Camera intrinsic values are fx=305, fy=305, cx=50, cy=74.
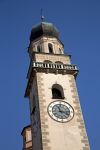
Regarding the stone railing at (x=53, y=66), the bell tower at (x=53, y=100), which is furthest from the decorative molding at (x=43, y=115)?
the stone railing at (x=53, y=66)

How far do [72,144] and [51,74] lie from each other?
298 inches

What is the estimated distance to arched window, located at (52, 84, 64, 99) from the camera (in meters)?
27.9

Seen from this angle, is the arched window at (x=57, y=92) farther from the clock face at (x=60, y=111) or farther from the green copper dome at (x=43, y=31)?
the green copper dome at (x=43, y=31)

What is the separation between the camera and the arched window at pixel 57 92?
27867mm

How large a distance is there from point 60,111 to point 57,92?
8.48ft

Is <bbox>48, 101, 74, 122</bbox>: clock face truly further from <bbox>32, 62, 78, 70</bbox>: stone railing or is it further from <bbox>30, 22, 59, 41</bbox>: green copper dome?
<bbox>30, 22, 59, 41</bbox>: green copper dome

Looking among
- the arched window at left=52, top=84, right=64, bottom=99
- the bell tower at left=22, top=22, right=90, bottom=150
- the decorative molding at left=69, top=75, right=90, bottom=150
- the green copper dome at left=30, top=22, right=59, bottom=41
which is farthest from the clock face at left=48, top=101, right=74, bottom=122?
the green copper dome at left=30, top=22, right=59, bottom=41

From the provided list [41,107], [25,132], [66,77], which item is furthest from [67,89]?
[25,132]

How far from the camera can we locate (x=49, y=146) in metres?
23.7

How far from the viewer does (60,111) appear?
86.6 ft

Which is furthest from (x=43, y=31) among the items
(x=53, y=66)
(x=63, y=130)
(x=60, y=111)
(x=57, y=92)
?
(x=63, y=130)

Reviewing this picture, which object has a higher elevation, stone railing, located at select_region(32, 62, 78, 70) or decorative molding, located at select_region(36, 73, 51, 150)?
stone railing, located at select_region(32, 62, 78, 70)

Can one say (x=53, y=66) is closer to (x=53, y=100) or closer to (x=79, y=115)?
(x=53, y=100)

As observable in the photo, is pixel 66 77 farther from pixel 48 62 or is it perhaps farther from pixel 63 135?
pixel 63 135
